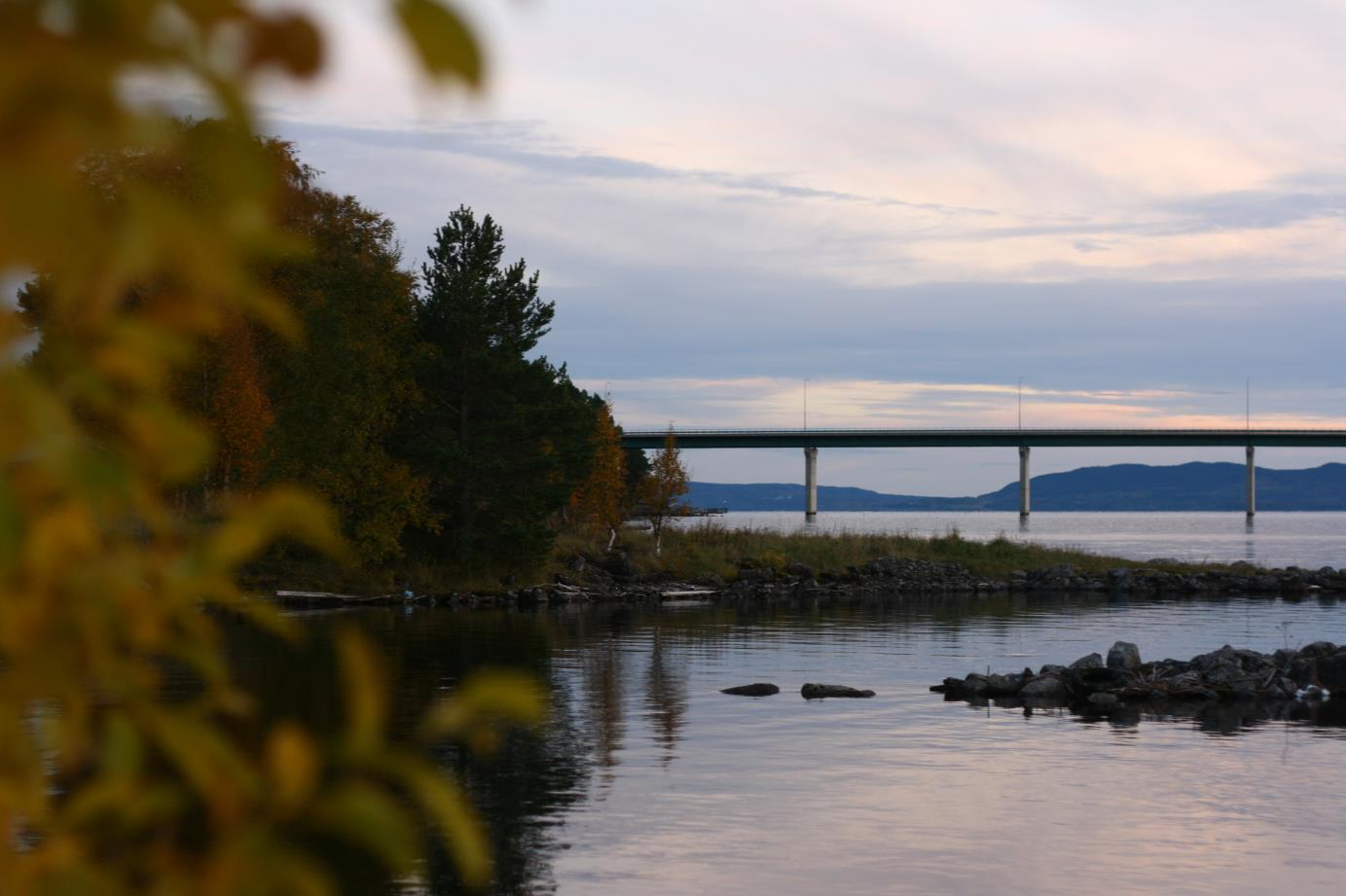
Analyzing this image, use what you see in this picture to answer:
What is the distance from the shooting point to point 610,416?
288 feet

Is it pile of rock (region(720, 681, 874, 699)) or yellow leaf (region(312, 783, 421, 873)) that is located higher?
yellow leaf (region(312, 783, 421, 873))

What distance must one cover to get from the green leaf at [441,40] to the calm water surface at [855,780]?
12.8 meters

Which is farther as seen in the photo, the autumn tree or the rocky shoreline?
the rocky shoreline

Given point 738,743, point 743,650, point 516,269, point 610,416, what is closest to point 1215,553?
point 610,416

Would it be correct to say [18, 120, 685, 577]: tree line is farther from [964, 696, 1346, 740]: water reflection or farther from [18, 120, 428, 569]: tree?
[964, 696, 1346, 740]: water reflection

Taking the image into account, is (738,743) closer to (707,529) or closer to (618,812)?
(618,812)

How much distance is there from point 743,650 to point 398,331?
24.1m

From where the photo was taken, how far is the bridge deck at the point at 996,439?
180 metres

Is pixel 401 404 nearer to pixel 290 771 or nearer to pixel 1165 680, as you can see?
pixel 1165 680

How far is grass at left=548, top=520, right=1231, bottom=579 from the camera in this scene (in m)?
64.6

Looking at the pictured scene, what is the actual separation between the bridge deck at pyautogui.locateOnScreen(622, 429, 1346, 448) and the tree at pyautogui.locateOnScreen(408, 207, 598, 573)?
120824 mm

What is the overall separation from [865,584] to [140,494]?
210 ft

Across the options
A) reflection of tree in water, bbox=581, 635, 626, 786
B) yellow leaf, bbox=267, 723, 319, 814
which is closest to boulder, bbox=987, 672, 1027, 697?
reflection of tree in water, bbox=581, 635, 626, 786

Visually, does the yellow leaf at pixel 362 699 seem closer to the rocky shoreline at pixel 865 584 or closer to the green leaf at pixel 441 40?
the green leaf at pixel 441 40
